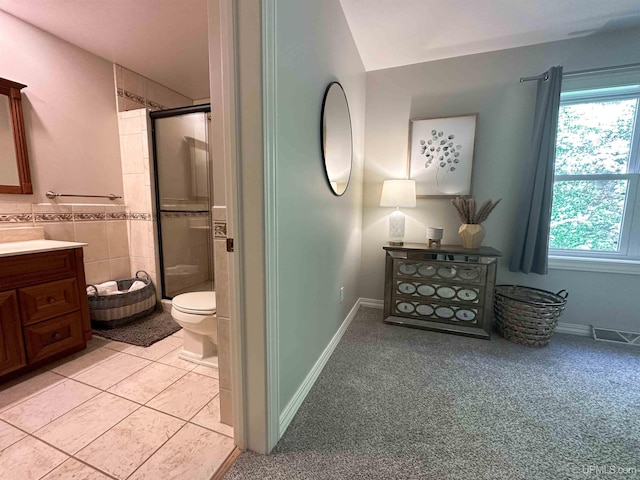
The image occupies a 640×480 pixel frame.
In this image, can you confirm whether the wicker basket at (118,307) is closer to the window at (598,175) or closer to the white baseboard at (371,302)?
the white baseboard at (371,302)

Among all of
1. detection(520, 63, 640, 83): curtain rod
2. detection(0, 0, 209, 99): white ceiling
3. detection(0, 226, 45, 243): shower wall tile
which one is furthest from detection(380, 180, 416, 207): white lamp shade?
detection(0, 226, 45, 243): shower wall tile

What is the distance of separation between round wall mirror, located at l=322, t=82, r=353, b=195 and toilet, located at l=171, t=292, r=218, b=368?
1073mm

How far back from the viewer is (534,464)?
1091 mm

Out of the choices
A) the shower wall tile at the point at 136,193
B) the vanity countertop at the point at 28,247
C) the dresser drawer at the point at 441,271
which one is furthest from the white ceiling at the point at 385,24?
the dresser drawer at the point at 441,271

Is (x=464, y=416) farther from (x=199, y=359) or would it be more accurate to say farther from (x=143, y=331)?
(x=143, y=331)

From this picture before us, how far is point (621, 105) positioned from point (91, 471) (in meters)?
3.90

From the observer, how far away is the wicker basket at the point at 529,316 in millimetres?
1970

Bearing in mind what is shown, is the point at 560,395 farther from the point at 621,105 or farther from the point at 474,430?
the point at 621,105

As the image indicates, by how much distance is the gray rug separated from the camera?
1.08 m

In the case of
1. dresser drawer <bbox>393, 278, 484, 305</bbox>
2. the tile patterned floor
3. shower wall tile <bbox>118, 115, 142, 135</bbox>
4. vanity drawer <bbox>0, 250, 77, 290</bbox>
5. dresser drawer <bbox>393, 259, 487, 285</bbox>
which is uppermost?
shower wall tile <bbox>118, 115, 142, 135</bbox>

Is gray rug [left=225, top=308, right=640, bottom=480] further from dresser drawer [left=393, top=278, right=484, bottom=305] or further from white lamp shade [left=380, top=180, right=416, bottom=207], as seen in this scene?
white lamp shade [left=380, top=180, right=416, bottom=207]

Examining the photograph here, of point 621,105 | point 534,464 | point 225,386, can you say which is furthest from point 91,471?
point 621,105

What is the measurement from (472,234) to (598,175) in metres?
1.09

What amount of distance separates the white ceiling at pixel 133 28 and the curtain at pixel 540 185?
8.41ft
